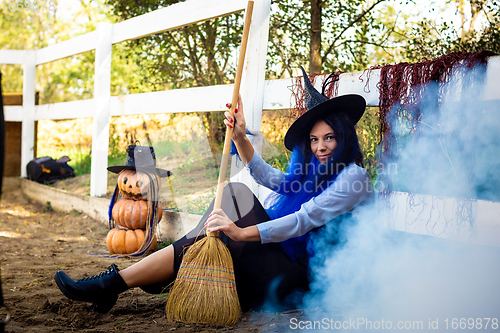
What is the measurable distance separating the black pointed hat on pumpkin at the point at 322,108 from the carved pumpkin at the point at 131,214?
5.20ft

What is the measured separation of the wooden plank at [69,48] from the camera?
469cm

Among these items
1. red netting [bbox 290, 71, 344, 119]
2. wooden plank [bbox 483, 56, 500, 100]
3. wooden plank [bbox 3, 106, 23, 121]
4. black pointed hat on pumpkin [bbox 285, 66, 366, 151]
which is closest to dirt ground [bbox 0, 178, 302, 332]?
black pointed hat on pumpkin [bbox 285, 66, 366, 151]

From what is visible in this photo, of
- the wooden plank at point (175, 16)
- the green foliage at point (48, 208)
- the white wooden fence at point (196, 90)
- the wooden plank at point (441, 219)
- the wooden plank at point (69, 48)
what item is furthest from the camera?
the green foliage at point (48, 208)

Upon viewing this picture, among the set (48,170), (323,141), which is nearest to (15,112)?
(48,170)

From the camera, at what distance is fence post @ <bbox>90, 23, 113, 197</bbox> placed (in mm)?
4395

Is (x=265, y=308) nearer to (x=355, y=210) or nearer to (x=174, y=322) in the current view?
(x=174, y=322)

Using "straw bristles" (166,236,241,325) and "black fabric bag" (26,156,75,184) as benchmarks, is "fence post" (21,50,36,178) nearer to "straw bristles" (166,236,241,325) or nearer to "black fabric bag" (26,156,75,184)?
"black fabric bag" (26,156,75,184)

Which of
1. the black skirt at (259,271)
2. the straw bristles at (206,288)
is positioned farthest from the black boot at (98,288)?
the straw bristles at (206,288)

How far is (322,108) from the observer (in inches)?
81.5

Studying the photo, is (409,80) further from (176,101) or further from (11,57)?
(11,57)

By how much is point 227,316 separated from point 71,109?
13.5 ft

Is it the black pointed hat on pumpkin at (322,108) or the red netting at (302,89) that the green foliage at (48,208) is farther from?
the black pointed hat on pumpkin at (322,108)

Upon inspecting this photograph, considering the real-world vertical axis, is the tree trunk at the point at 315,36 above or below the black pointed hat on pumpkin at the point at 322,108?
above

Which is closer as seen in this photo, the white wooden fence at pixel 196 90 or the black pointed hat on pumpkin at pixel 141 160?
the white wooden fence at pixel 196 90
